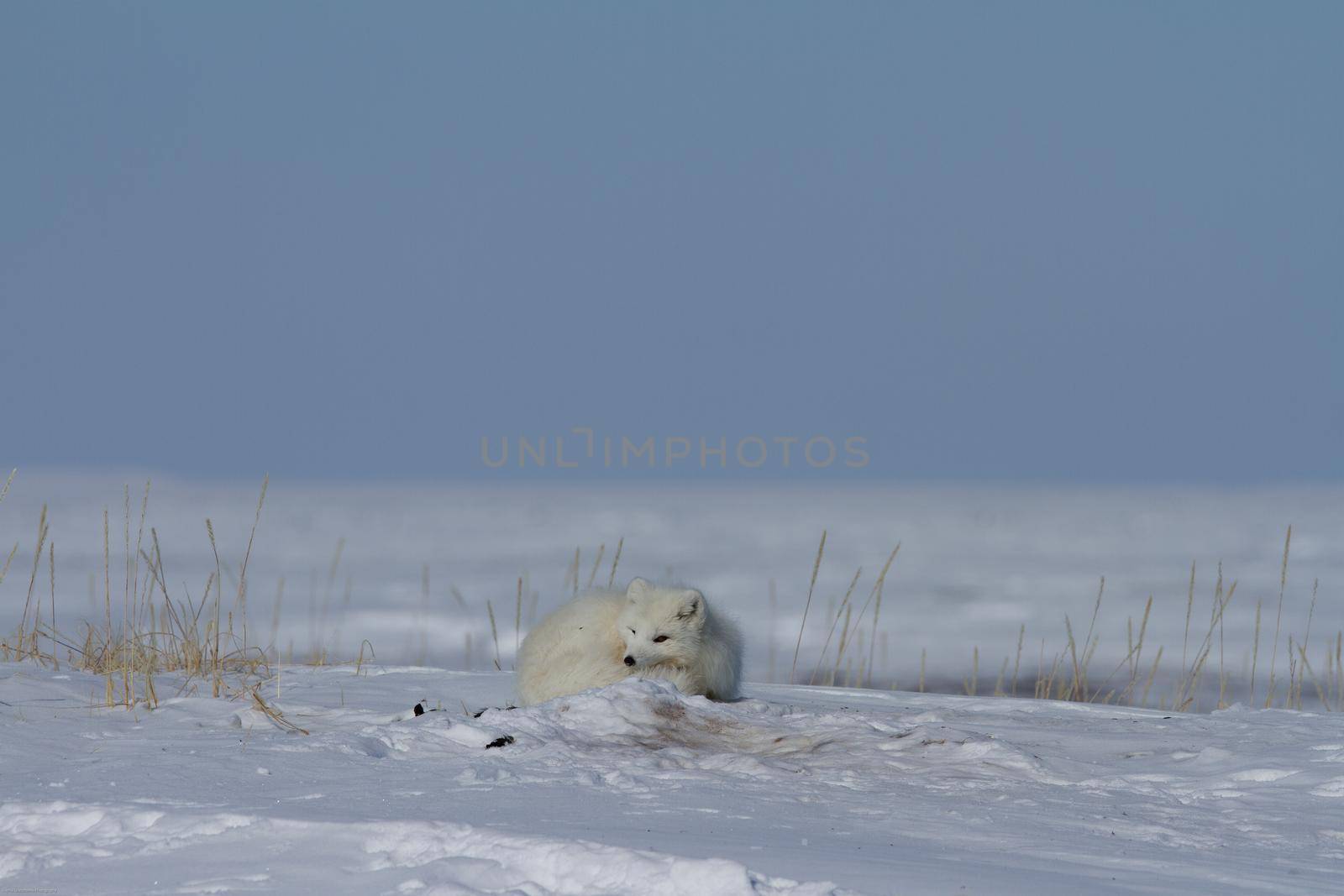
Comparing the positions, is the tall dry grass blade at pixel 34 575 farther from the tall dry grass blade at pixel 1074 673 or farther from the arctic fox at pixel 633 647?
the tall dry grass blade at pixel 1074 673

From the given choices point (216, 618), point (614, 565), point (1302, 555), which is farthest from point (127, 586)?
point (1302, 555)

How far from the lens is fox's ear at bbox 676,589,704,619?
19.8 ft

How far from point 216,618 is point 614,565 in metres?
2.52

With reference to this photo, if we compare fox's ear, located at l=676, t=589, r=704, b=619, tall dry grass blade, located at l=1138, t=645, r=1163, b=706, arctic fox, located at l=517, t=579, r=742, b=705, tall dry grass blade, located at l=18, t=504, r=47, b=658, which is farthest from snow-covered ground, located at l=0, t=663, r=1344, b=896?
tall dry grass blade, located at l=1138, t=645, r=1163, b=706

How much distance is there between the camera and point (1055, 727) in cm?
577

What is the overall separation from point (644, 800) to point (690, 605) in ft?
8.31

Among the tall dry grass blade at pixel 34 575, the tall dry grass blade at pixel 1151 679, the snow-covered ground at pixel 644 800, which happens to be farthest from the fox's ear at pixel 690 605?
the tall dry grass blade at pixel 34 575

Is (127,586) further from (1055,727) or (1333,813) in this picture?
(1333,813)

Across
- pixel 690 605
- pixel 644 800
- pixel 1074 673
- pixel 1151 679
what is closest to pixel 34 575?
pixel 690 605

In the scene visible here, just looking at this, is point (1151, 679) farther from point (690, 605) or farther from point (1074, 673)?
point (690, 605)

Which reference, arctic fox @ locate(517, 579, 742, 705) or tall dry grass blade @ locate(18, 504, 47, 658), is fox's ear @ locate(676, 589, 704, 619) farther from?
tall dry grass blade @ locate(18, 504, 47, 658)

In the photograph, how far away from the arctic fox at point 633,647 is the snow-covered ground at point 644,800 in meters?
0.45

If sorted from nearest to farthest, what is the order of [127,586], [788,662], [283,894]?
1. [283,894]
2. [127,586]
3. [788,662]

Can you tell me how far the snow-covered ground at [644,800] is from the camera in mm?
2797
